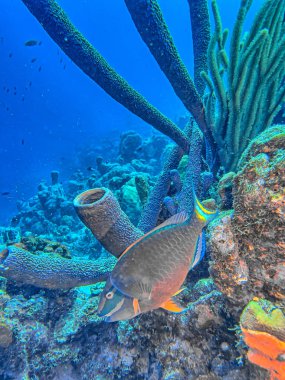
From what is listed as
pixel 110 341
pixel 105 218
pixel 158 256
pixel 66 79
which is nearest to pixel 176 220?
pixel 158 256

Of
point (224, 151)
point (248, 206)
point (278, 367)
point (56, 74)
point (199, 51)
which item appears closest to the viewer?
point (278, 367)

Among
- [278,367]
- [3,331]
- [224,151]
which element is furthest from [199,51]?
[3,331]

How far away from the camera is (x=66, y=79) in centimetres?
9394

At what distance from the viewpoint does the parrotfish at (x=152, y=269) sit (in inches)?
56.8

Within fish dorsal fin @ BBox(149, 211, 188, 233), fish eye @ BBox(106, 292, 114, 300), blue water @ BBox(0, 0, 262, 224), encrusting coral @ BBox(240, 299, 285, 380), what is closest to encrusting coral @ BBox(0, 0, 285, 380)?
encrusting coral @ BBox(240, 299, 285, 380)

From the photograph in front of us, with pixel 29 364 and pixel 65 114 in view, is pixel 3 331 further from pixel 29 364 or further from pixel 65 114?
pixel 65 114

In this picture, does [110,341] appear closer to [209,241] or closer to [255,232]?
[209,241]

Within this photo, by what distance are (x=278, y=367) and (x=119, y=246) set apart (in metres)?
1.57

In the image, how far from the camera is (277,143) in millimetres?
1613

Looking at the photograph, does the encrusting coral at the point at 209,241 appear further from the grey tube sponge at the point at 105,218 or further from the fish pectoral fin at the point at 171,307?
the fish pectoral fin at the point at 171,307

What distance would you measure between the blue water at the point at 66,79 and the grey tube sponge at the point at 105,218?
41873mm

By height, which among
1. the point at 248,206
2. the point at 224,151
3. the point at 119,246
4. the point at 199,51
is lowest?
the point at 119,246

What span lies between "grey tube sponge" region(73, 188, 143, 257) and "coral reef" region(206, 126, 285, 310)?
3.16ft

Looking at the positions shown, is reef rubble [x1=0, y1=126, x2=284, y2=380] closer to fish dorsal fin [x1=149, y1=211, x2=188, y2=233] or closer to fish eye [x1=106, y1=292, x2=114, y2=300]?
fish dorsal fin [x1=149, y1=211, x2=188, y2=233]
